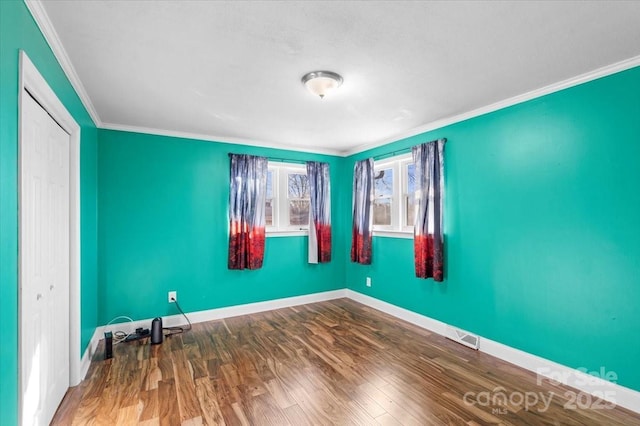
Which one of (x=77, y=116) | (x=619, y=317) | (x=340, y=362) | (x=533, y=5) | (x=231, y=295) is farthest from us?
(x=231, y=295)

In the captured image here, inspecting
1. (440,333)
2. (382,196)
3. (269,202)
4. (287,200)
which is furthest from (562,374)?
(269,202)

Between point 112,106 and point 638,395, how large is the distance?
16.7 ft

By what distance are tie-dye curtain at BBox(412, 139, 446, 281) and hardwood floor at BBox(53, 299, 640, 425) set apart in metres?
0.82

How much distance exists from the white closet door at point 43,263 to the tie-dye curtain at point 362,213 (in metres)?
3.51

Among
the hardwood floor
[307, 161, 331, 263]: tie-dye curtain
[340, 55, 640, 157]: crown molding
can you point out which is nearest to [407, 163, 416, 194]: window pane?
[340, 55, 640, 157]: crown molding

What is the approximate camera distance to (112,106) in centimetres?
306

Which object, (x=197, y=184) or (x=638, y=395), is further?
(x=197, y=184)

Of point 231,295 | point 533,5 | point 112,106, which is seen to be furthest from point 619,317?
point 112,106

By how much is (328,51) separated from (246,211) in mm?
2738

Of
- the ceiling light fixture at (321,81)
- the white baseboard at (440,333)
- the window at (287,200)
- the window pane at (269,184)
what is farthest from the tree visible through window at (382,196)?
the ceiling light fixture at (321,81)

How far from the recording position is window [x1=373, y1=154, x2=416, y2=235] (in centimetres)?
420

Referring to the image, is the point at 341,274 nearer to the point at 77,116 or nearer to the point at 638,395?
the point at 638,395

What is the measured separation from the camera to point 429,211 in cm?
363

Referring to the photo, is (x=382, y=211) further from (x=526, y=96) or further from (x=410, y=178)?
(x=526, y=96)
